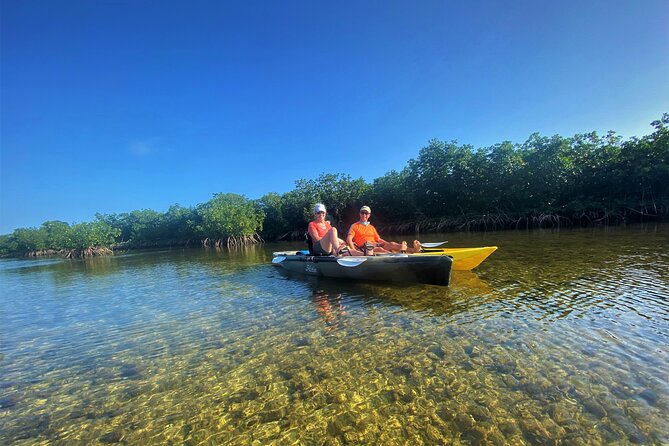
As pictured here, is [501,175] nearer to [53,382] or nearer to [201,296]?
[201,296]

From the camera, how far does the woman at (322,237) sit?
29.9 ft

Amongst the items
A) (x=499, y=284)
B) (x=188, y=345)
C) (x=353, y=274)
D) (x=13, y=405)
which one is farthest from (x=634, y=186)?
(x=13, y=405)

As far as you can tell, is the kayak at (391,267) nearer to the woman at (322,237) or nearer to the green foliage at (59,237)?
the woman at (322,237)

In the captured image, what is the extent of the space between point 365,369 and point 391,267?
4251 mm

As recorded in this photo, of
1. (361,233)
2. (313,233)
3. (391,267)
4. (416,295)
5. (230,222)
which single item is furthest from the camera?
(230,222)

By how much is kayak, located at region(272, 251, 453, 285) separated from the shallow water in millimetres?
475

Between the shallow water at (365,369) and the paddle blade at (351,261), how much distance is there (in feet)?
3.03

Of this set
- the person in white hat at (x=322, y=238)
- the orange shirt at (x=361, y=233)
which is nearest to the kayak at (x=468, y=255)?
the orange shirt at (x=361, y=233)

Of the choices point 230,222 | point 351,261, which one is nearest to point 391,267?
point 351,261

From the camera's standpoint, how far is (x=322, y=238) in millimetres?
9430

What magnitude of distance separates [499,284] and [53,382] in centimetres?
858

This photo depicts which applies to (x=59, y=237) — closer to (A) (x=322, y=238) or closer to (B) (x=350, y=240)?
(A) (x=322, y=238)

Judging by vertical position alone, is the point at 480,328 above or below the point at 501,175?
below

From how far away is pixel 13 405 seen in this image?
11.9 feet
